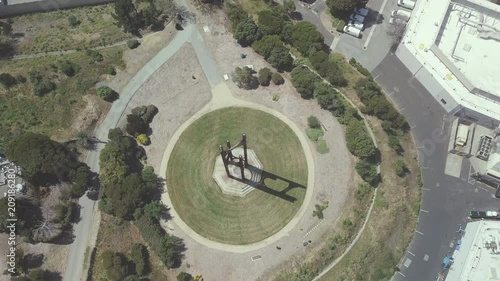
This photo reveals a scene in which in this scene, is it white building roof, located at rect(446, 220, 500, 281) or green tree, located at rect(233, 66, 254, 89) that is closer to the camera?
white building roof, located at rect(446, 220, 500, 281)

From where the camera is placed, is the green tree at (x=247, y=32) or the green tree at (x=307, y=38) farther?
the green tree at (x=307, y=38)

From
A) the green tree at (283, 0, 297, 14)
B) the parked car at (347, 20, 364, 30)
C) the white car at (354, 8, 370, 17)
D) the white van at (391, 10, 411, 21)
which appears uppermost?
the white van at (391, 10, 411, 21)

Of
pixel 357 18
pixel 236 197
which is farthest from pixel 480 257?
pixel 357 18

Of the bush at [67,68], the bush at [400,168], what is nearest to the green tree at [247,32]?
the bush at [67,68]

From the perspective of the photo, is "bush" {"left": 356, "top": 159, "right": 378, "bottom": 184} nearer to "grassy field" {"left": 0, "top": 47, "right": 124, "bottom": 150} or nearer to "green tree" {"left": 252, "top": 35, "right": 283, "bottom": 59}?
"green tree" {"left": 252, "top": 35, "right": 283, "bottom": 59}

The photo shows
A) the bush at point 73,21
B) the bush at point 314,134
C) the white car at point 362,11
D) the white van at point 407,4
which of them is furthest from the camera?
the white van at point 407,4

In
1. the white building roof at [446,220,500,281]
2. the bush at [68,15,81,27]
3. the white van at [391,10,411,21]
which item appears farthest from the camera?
the white van at [391,10,411,21]

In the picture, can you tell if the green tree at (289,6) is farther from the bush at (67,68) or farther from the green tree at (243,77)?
the bush at (67,68)

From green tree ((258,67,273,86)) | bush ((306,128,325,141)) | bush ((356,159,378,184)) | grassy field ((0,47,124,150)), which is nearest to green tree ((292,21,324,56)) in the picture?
green tree ((258,67,273,86))
